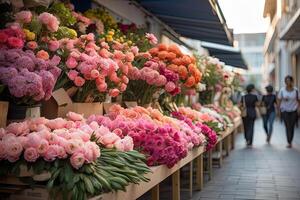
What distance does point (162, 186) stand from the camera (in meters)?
6.76

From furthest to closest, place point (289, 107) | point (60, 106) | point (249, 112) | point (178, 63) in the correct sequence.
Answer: point (249, 112) < point (289, 107) < point (178, 63) < point (60, 106)

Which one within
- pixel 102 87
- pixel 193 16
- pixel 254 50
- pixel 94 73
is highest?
pixel 254 50

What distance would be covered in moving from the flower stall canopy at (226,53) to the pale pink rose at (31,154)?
16288mm

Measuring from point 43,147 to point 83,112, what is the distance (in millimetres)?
1539

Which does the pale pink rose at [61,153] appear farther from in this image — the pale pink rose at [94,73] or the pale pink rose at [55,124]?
the pale pink rose at [94,73]

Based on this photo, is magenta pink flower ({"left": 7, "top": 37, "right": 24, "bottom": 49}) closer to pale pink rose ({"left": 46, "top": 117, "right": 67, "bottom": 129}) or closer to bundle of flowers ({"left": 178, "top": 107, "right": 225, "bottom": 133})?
pale pink rose ({"left": 46, "top": 117, "right": 67, "bottom": 129})

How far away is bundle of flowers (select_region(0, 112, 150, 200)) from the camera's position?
2.66 metres

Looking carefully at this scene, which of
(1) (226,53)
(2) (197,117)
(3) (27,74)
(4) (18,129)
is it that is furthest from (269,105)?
(4) (18,129)

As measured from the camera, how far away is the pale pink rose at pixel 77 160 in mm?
2732

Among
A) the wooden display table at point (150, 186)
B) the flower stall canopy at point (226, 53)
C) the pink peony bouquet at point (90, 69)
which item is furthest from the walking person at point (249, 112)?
the pink peony bouquet at point (90, 69)

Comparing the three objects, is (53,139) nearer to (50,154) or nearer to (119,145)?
(50,154)

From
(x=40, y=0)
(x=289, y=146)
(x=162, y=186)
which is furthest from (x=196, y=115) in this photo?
(x=289, y=146)

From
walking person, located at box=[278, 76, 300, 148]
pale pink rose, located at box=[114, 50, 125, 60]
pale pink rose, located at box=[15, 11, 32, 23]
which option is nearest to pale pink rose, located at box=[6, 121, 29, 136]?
pale pink rose, located at box=[15, 11, 32, 23]

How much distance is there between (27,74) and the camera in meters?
3.37
